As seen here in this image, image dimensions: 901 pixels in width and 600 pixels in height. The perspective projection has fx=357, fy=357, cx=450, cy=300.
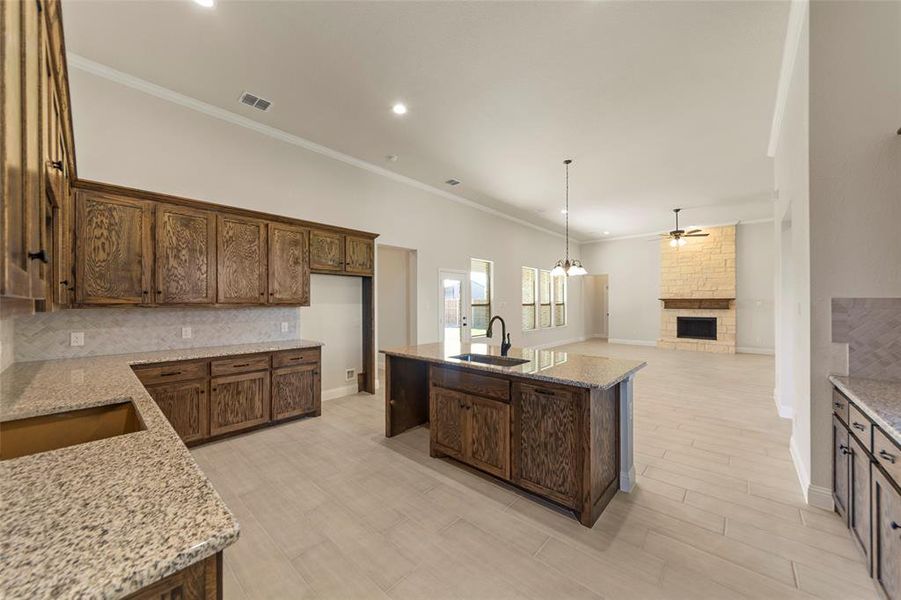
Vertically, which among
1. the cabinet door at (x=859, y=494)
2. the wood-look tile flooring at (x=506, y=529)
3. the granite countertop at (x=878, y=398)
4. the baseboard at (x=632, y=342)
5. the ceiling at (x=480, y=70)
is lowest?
the wood-look tile flooring at (x=506, y=529)

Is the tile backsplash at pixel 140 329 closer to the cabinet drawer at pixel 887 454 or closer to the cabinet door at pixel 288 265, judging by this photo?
the cabinet door at pixel 288 265

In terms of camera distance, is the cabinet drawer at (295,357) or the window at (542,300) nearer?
the cabinet drawer at (295,357)

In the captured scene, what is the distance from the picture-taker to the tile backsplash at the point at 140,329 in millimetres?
2879

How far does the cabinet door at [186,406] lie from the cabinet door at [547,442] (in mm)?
2864

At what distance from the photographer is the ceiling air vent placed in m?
3.50

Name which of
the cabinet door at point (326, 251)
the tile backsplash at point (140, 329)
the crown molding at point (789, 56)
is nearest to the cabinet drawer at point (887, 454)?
the crown molding at point (789, 56)

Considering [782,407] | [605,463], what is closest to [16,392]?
[605,463]

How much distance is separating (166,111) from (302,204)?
1505 mm

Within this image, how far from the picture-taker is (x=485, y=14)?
2.51 meters

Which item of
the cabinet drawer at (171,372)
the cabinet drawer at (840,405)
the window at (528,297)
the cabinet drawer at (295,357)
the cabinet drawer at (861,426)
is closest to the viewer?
the cabinet drawer at (861,426)

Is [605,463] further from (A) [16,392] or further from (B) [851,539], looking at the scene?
(A) [16,392]

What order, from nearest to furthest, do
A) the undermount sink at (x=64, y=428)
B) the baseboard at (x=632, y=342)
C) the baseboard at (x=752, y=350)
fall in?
the undermount sink at (x=64, y=428)
the baseboard at (x=752, y=350)
the baseboard at (x=632, y=342)

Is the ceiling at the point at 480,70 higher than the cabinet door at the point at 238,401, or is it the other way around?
the ceiling at the point at 480,70

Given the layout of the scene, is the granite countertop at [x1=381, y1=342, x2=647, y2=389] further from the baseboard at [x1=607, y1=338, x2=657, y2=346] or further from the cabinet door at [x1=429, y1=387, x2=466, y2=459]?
the baseboard at [x1=607, y1=338, x2=657, y2=346]
